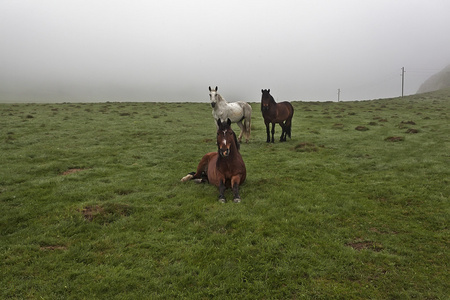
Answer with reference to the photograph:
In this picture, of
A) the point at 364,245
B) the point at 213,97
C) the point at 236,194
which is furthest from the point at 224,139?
the point at 213,97

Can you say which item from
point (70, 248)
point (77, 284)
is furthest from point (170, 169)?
point (77, 284)

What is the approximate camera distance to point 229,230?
6152 millimetres

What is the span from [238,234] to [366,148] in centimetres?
1229

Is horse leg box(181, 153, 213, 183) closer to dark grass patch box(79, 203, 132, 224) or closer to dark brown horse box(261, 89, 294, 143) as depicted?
dark grass patch box(79, 203, 132, 224)

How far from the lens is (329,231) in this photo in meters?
6.08

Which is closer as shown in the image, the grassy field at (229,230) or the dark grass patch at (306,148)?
the grassy field at (229,230)

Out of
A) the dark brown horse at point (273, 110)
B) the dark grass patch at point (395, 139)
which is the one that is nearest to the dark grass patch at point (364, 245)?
the dark brown horse at point (273, 110)

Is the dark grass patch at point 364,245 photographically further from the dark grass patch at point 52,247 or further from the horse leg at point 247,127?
the horse leg at point 247,127

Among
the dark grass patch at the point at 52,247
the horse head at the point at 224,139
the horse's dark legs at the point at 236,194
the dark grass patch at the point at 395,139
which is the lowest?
the dark grass patch at the point at 52,247

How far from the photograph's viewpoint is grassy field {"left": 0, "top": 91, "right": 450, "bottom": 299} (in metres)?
4.41

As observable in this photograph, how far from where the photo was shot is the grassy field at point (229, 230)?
4410 millimetres

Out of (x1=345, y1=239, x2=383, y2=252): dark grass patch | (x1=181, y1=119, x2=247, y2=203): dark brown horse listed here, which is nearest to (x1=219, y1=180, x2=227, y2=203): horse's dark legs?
(x1=181, y1=119, x2=247, y2=203): dark brown horse

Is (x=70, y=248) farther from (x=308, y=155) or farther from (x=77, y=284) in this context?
(x=308, y=155)

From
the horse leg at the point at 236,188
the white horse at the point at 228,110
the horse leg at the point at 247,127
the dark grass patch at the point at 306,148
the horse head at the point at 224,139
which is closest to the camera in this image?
the horse head at the point at 224,139
